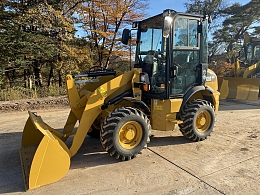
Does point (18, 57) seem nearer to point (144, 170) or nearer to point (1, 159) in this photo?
point (1, 159)

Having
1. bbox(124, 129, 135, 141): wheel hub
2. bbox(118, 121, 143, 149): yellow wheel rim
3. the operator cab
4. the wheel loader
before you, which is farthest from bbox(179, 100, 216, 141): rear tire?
bbox(124, 129, 135, 141): wheel hub

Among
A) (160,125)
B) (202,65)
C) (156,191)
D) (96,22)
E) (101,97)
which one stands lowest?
(156,191)

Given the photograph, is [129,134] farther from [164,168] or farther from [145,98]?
[145,98]

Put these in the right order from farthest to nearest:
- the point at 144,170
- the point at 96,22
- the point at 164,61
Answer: the point at 96,22
the point at 164,61
the point at 144,170

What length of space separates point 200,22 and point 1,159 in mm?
4525

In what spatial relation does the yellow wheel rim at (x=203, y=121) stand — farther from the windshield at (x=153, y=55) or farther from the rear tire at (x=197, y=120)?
the windshield at (x=153, y=55)

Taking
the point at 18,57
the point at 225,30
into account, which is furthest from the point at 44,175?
the point at 225,30

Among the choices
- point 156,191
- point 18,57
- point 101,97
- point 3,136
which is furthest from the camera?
point 18,57

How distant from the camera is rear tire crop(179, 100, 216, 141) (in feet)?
14.3

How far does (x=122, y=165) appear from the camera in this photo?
3.55 meters

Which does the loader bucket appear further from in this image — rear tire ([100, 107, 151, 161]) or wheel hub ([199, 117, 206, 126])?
wheel hub ([199, 117, 206, 126])

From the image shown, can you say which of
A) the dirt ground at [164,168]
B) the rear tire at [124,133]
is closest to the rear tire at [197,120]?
the dirt ground at [164,168]

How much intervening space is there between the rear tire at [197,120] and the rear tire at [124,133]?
102cm

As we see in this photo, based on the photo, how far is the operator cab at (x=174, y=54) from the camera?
162 inches
